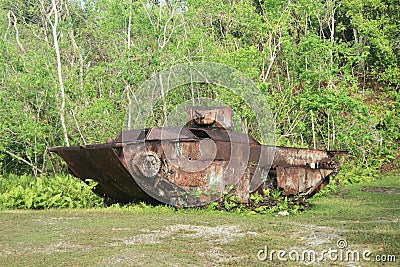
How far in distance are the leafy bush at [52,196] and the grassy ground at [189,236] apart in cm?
59

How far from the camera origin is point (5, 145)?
568 inches

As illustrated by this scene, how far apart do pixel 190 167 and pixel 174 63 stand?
6120 mm

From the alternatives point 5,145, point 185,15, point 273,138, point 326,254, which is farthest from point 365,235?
point 185,15

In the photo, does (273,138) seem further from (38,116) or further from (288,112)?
(38,116)

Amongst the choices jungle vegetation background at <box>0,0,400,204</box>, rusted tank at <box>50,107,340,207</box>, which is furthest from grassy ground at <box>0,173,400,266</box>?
jungle vegetation background at <box>0,0,400,204</box>

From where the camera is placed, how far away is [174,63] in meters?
15.7

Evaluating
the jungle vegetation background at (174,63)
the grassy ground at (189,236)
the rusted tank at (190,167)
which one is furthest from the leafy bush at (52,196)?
the jungle vegetation background at (174,63)

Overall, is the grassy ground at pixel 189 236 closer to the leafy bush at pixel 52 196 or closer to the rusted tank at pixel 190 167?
the rusted tank at pixel 190 167

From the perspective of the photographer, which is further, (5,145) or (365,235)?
(5,145)

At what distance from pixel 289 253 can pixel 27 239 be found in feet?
11.3

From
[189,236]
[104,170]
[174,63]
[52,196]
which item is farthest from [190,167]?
[174,63]

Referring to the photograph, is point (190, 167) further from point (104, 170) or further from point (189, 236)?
point (189, 236)

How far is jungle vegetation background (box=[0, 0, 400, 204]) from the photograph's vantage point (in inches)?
578

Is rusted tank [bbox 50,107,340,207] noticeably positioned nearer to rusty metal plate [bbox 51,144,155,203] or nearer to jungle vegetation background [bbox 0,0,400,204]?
rusty metal plate [bbox 51,144,155,203]
